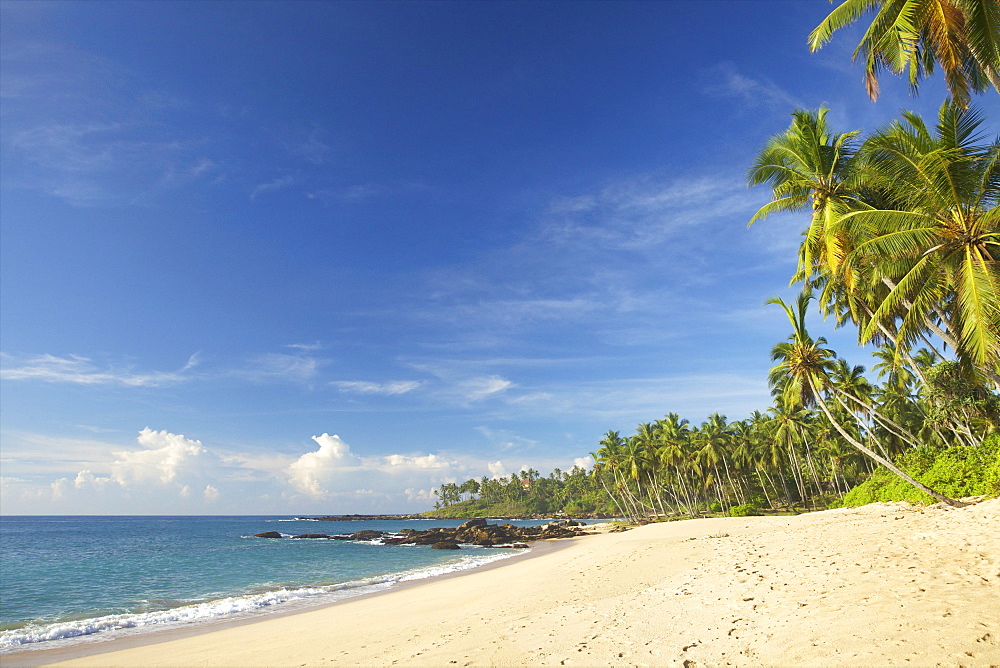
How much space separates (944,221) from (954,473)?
34.9 feet

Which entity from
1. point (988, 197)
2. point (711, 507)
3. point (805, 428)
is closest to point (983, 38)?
point (988, 197)

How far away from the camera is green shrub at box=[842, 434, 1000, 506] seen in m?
15.3

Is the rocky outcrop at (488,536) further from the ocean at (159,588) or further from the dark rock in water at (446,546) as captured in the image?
the ocean at (159,588)

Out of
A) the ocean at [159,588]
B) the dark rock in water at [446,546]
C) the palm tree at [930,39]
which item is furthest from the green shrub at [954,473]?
the dark rock in water at [446,546]

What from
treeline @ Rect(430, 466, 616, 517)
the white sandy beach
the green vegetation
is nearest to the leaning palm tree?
the green vegetation

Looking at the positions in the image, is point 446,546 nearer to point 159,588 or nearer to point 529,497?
point 159,588

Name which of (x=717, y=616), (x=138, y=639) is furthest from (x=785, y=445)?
(x=138, y=639)

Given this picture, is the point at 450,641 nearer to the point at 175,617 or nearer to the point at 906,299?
the point at 175,617

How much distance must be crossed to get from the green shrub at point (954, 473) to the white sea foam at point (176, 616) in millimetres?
22394

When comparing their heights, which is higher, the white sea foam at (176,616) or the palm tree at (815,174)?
the palm tree at (815,174)

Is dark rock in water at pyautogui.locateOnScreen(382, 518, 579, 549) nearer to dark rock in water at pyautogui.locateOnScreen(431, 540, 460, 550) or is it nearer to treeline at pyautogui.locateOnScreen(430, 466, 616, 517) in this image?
dark rock in water at pyautogui.locateOnScreen(431, 540, 460, 550)

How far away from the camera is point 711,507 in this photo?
6550 cm

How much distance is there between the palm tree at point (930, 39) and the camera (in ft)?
33.7

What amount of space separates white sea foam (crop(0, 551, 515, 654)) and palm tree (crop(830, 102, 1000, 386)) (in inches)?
874
